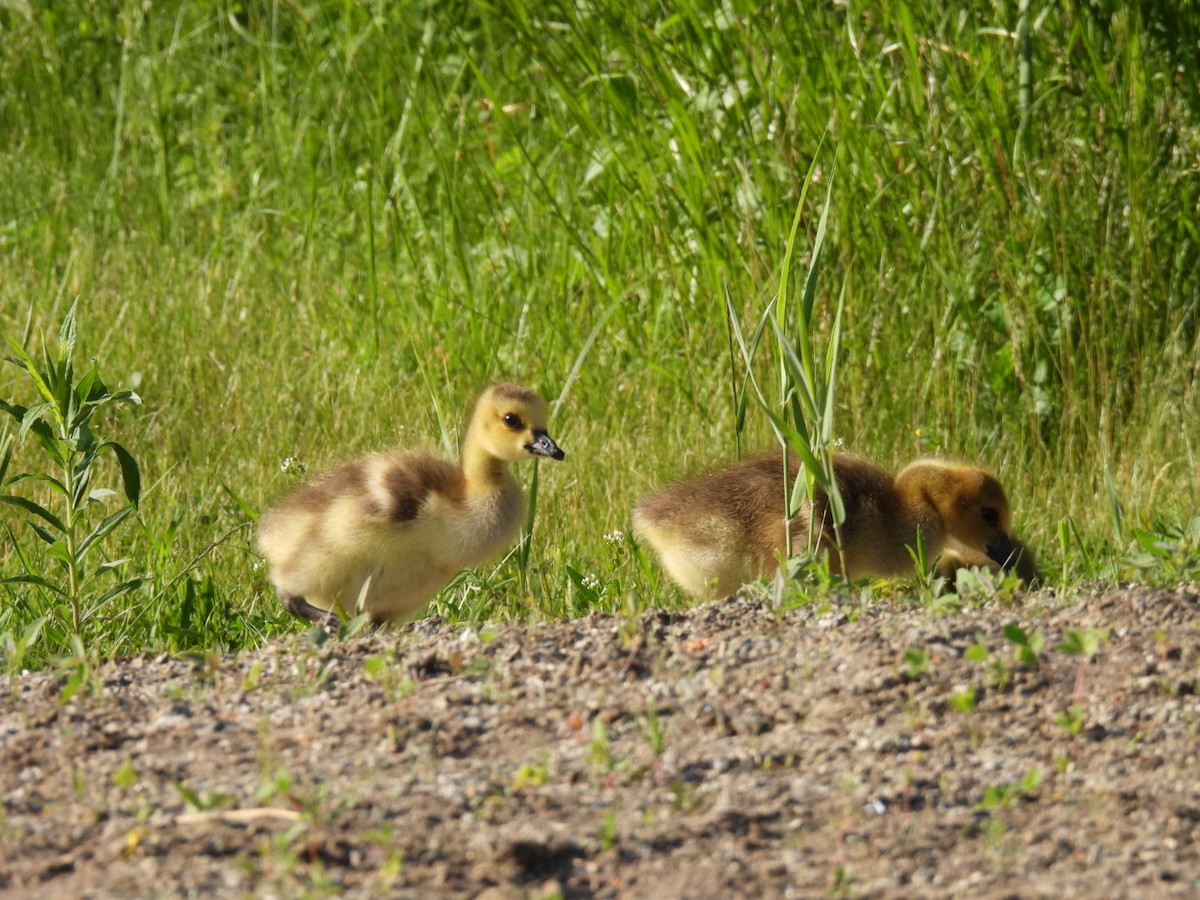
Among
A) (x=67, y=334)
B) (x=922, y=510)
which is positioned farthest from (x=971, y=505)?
(x=67, y=334)

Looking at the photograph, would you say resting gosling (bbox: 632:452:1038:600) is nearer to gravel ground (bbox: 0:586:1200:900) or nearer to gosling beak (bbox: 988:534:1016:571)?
gosling beak (bbox: 988:534:1016:571)

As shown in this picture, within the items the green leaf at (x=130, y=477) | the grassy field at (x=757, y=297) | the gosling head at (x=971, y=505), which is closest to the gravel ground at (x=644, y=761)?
the green leaf at (x=130, y=477)

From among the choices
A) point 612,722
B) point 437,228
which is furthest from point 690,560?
point 437,228

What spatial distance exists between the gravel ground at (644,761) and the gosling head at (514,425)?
1.27m

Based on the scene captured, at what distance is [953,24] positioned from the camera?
740 centimetres

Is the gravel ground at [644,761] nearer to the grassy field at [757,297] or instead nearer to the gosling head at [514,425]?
the gosling head at [514,425]

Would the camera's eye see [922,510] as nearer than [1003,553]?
No

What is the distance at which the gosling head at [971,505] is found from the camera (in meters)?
5.39

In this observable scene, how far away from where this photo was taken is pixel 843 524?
5.12 m

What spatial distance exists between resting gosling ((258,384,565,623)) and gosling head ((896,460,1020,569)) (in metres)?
1.18

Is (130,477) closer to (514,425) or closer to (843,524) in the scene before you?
(514,425)

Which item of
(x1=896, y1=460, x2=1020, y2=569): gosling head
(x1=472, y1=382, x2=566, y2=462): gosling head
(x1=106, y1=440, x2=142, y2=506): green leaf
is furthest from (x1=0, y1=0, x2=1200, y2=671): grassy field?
(x1=106, y1=440, x2=142, y2=506): green leaf

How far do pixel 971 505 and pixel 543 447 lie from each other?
4.30 feet

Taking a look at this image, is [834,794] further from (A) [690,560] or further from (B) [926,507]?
(B) [926,507]
